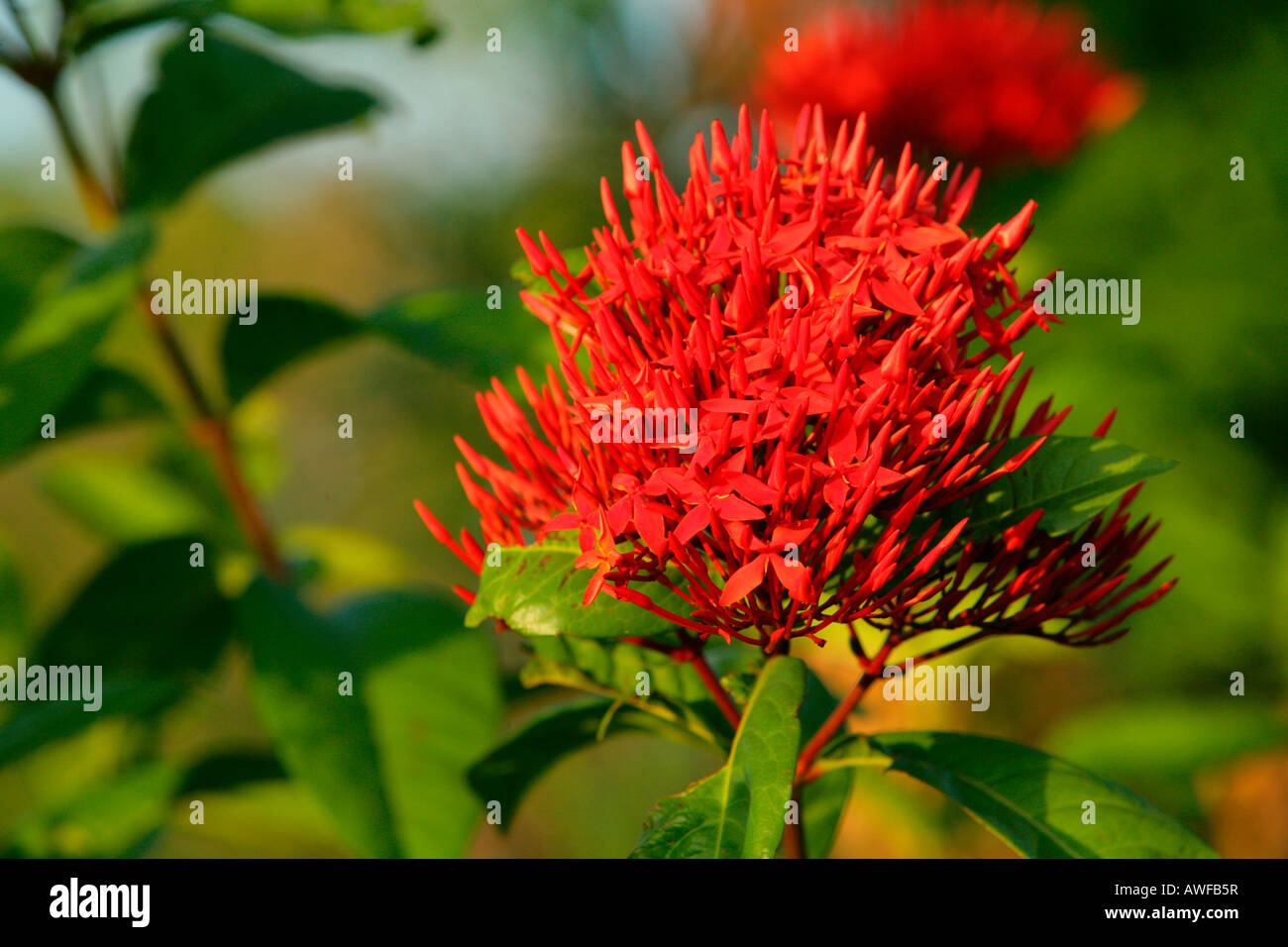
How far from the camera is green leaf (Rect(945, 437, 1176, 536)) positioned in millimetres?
590

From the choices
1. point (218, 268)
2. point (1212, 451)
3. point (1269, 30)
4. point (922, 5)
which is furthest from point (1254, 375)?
point (218, 268)

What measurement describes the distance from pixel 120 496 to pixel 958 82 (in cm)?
146

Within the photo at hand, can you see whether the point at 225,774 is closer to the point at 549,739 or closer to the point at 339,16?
the point at 549,739

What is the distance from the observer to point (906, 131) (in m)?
1.69

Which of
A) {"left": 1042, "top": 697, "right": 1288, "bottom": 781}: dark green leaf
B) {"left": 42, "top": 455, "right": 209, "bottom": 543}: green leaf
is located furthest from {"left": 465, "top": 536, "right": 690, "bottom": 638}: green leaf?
{"left": 1042, "top": 697, "right": 1288, "bottom": 781}: dark green leaf

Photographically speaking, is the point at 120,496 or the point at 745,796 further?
the point at 120,496

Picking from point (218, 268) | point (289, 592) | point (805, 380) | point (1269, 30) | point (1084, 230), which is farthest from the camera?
point (218, 268)

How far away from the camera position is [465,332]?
0.98 meters

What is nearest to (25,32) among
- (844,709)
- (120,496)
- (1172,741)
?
(120,496)

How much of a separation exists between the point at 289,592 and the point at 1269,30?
8.53ft

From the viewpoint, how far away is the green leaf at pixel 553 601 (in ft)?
2.01

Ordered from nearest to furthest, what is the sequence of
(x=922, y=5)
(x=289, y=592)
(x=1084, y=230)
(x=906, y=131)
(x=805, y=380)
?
(x=805, y=380)
(x=289, y=592)
(x=906, y=131)
(x=922, y=5)
(x=1084, y=230)

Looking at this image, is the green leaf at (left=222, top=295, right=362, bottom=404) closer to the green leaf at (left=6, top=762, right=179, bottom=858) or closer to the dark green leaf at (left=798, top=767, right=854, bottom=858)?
the green leaf at (left=6, top=762, right=179, bottom=858)
